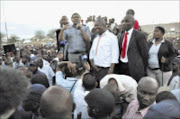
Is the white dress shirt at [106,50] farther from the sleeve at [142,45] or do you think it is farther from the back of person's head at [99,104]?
the back of person's head at [99,104]

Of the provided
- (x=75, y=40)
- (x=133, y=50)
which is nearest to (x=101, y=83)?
(x=133, y=50)

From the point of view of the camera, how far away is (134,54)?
12.9 feet

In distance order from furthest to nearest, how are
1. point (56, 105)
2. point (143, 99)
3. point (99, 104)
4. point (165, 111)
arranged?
point (143, 99), point (99, 104), point (56, 105), point (165, 111)

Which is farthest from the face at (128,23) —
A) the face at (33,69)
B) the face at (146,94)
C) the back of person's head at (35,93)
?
the face at (33,69)

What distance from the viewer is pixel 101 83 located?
3.37 metres

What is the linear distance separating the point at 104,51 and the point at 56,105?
2428 millimetres

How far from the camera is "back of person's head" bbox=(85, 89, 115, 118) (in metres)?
2.15

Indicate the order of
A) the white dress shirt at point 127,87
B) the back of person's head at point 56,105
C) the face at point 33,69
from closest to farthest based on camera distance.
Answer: the back of person's head at point 56,105
the white dress shirt at point 127,87
the face at point 33,69

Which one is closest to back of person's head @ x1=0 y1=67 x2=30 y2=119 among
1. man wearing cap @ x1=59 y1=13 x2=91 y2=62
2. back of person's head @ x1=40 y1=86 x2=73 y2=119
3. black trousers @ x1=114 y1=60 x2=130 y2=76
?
back of person's head @ x1=40 y1=86 x2=73 y2=119

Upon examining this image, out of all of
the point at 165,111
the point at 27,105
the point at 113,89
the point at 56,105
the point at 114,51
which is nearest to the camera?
the point at 165,111

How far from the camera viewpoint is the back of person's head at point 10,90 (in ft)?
4.32

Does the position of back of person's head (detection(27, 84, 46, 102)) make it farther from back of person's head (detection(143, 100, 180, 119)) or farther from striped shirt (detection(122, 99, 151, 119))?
back of person's head (detection(143, 100, 180, 119))

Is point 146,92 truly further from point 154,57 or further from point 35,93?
point 154,57

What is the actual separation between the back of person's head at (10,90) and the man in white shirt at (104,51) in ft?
9.08
